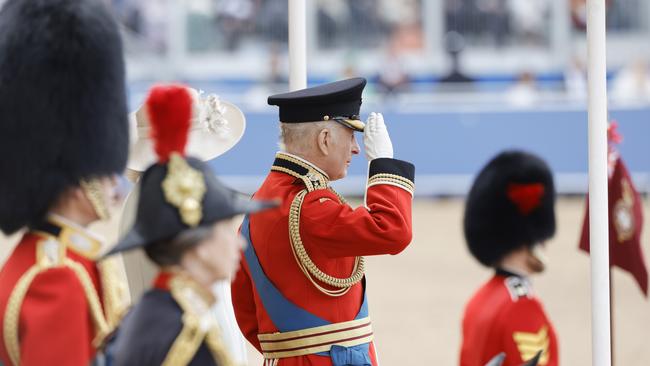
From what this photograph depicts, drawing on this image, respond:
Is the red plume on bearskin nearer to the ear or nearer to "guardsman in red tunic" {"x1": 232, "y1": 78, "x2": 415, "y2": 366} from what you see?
"guardsman in red tunic" {"x1": 232, "y1": 78, "x2": 415, "y2": 366}

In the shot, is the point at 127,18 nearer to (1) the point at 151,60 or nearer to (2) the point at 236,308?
(1) the point at 151,60

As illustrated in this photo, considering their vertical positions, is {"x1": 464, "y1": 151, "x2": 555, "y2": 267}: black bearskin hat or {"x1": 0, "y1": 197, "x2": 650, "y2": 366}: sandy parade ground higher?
{"x1": 464, "y1": 151, "x2": 555, "y2": 267}: black bearskin hat

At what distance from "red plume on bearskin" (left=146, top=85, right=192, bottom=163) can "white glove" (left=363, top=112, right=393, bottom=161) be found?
114 centimetres

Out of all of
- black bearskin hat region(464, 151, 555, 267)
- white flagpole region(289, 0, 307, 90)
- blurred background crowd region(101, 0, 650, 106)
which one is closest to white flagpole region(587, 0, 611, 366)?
black bearskin hat region(464, 151, 555, 267)

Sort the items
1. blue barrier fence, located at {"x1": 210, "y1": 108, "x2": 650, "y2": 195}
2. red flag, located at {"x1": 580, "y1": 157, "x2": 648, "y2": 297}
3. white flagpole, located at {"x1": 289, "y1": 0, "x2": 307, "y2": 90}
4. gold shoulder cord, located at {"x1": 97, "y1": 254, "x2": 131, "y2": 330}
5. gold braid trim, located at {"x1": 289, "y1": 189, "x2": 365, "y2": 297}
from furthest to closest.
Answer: blue barrier fence, located at {"x1": 210, "y1": 108, "x2": 650, "y2": 195}
red flag, located at {"x1": 580, "y1": 157, "x2": 648, "y2": 297}
white flagpole, located at {"x1": 289, "y1": 0, "x2": 307, "y2": 90}
gold braid trim, located at {"x1": 289, "y1": 189, "x2": 365, "y2": 297}
gold shoulder cord, located at {"x1": 97, "y1": 254, "x2": 131, "y2": 330}

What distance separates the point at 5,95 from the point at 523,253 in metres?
1.69

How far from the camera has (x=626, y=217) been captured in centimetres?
500

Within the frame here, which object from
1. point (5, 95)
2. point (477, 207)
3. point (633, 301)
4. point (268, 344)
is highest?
point (5, 95)

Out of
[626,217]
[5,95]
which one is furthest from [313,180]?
[626,217]

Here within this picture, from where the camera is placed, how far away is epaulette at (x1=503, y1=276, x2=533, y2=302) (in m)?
3.56

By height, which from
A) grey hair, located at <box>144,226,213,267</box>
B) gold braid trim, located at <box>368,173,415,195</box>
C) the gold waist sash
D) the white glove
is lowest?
the gold waist sash

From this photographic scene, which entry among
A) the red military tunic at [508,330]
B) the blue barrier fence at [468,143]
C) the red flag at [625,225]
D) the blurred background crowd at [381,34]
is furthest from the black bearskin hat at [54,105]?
the blurred background crowd at [381,34]

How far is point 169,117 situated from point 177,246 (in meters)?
0.25

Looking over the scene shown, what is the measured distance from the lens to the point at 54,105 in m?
2.81
